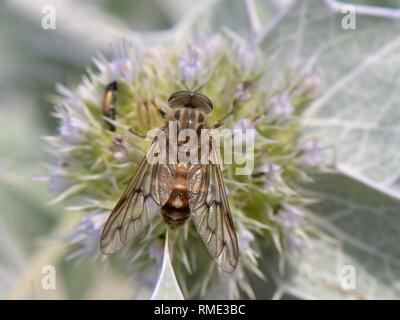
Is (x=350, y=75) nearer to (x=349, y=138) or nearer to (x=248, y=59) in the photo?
(x=349, y=138)

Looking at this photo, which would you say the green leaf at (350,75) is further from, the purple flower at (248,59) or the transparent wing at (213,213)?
the transparent wing at (213,213)

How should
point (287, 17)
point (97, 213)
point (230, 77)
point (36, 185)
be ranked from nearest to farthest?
point (97, 213) < point (230, 77) < point (287, 17) < point (36, 185)

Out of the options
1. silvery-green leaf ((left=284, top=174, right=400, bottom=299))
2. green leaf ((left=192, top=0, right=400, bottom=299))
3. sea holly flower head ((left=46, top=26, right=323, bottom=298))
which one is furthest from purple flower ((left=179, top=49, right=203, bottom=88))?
silvery-green leaf ((left=284, top=174, right=400, bottom=299))

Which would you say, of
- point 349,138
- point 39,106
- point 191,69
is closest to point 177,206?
point 191,69

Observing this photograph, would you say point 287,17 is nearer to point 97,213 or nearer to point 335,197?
point 335,197
